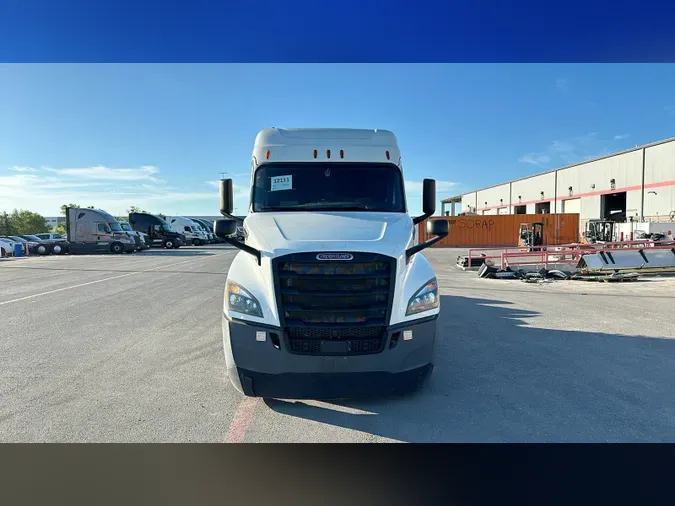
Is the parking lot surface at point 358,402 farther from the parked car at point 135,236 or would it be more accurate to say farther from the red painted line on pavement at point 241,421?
the parked car at point 135,236

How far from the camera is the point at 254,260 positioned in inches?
166

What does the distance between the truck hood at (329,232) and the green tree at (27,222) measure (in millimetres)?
91853

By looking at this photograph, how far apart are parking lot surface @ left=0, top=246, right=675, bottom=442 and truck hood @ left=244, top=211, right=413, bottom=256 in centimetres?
165

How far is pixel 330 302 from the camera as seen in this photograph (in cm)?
384

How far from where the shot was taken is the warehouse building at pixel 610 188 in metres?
31.3

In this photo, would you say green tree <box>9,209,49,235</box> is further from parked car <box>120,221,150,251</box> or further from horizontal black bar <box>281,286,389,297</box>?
horizontal black bar <box>281,286,389,297</box>

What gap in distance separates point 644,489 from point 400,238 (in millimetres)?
2772

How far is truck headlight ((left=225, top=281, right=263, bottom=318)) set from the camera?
384cm

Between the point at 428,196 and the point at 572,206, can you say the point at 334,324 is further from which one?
the point at 572,206

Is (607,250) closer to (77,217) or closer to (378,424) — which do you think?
(378,424)

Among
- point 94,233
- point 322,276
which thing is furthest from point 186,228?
point 322,276

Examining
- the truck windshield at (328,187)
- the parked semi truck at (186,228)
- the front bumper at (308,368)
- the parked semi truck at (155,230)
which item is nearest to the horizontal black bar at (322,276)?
the front bumper at (308,368)

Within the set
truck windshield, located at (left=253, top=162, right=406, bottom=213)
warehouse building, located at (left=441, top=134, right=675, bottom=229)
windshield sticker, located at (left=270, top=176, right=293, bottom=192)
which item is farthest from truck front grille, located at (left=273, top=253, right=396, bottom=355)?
warehouse building, located at (left=441, top=134, right=675, bottom=229)
